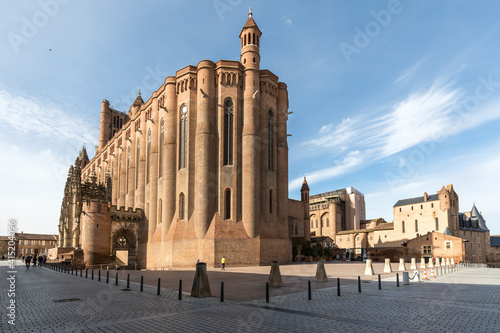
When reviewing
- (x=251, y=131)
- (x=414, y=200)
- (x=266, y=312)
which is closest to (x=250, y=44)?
(x=251, y=131)

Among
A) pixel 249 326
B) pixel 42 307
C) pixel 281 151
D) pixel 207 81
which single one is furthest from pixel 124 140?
pixel 249 326

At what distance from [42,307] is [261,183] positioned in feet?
105

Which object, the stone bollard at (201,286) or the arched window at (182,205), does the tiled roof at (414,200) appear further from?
the stone bollard at (201,286)

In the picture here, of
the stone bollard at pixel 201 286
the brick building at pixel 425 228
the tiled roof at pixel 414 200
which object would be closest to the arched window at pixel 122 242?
the stone bollard at pixel 201 286

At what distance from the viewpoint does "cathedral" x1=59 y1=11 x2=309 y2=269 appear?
39.0m

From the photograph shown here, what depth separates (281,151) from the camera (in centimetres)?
4622

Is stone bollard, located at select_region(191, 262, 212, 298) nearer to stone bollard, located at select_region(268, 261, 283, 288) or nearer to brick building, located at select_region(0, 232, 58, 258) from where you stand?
stone bollard, located at select_region(268, 261, 283, 288)

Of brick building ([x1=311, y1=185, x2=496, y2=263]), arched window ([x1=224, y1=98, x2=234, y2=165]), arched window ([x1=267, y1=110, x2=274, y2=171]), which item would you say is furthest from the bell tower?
brick building ([x1=311, y1=185, x2=496, y2=263])

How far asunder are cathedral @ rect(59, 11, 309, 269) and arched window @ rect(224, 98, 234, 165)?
117 millimetres

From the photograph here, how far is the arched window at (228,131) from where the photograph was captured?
41406 mm

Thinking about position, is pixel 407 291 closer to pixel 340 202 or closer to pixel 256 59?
pixel 256 59

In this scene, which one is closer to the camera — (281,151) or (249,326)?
(249,326)

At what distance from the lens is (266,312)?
10.3 meters

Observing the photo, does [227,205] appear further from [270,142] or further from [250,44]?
[250,44]
